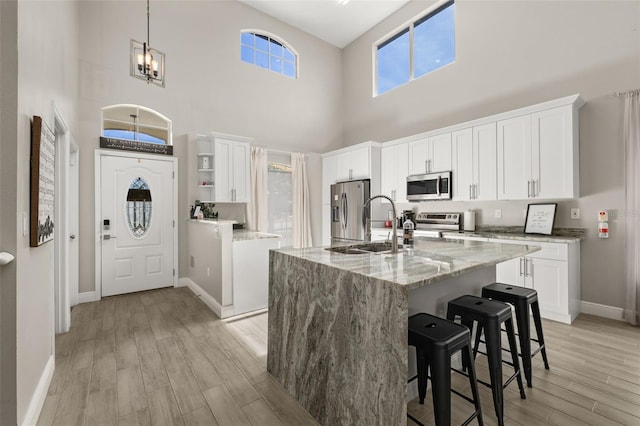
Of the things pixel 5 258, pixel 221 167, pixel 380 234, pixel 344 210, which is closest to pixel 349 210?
pixel 344 210

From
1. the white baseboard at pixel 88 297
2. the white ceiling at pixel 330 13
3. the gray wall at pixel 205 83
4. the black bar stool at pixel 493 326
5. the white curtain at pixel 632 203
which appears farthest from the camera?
the white ceiling at pixel 330 13

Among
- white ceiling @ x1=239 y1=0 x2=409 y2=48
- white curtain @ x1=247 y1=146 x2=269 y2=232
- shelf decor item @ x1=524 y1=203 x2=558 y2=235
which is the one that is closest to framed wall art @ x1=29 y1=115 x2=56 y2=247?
white curtain @ x1=247 y1=146 x2=269 y2=232

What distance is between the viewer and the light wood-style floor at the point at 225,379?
1758mm

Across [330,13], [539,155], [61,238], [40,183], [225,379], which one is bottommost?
[225,379]

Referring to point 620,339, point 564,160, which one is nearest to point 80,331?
point 620,339

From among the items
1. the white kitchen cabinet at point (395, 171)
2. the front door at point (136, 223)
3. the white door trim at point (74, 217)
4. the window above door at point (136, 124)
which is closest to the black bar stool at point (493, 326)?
the white kitchen cabinet at point (395, 171)

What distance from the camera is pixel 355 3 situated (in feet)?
17.7

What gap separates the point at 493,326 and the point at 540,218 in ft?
8.67

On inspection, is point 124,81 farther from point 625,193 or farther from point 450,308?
point 625,193

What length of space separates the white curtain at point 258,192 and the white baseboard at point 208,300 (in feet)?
4.48

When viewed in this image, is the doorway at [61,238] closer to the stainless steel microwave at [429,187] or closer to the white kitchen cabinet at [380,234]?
the white kitchen cabinet at [380,234]

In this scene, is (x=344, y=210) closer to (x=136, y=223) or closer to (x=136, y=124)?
(x=136, y=223)

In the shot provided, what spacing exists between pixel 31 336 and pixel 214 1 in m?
5.55

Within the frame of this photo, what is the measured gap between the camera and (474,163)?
4090 millimetres
